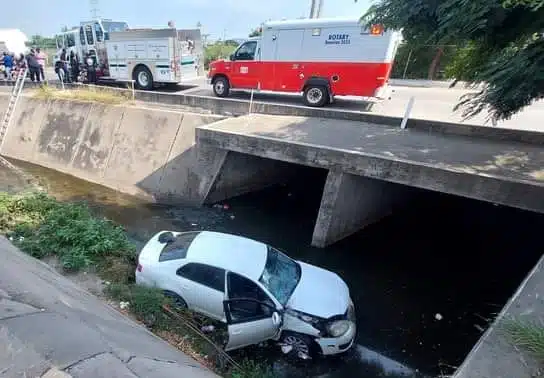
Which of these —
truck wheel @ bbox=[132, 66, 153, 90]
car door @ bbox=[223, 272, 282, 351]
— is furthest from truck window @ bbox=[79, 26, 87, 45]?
car door @ bbox=[223, 272, 282, 351]

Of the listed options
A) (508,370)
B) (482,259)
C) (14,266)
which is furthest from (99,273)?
(482,259)

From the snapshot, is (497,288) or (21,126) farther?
(21,126)

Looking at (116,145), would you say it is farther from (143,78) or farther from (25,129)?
(143,78)

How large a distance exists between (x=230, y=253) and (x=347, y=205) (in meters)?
4.31

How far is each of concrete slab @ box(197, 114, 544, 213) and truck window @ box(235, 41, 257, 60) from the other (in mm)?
4101

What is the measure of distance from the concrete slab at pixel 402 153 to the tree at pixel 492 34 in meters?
1.27

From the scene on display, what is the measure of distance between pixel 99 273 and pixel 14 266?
2.38m

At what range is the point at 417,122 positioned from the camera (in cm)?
1086

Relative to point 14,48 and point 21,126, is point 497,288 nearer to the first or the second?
point 21,126

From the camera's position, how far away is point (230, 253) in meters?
6.12

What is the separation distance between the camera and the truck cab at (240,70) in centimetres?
1479

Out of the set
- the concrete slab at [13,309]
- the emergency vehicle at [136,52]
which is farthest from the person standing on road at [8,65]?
the concrete slab at [13,309]

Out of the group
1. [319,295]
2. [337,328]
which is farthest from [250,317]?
[337,328]

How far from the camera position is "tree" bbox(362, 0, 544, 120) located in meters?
6.23
